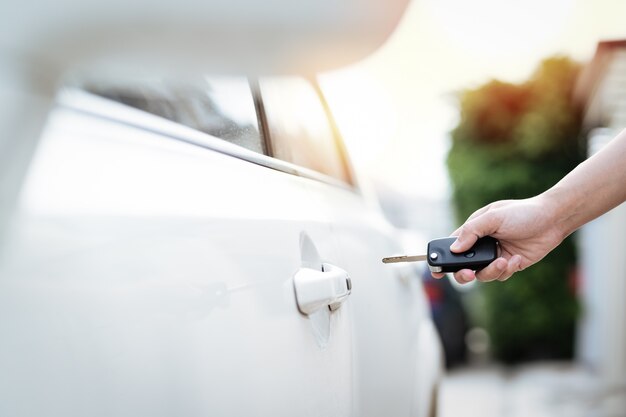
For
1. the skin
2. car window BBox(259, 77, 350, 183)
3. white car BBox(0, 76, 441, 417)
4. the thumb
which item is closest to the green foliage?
car window BBox(259, 77, 350, 183)

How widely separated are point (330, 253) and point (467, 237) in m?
0.37

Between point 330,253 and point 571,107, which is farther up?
point 571,107

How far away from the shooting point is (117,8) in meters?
0.61

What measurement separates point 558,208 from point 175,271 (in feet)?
4.22

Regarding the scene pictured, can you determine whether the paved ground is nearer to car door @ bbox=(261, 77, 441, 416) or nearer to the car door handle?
car door @ bbox=(261, 77, 441, 416)

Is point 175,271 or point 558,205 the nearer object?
point 175,271

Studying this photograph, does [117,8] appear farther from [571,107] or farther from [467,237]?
[571,107]

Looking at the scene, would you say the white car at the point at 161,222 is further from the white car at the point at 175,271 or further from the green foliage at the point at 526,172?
the green foliage at the point at 526,172

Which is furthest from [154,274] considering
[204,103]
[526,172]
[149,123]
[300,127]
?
[526,172]

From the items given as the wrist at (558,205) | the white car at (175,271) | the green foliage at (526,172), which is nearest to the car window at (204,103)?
the white car at (175,271)

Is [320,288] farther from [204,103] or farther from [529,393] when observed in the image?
[529,393]

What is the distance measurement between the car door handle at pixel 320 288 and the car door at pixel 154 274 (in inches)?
0.7

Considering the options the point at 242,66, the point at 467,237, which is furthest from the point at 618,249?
the point at 242,66

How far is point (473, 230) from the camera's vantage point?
72.7 inches
